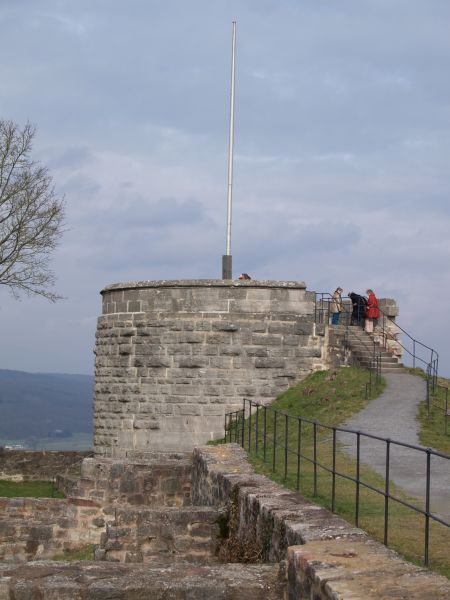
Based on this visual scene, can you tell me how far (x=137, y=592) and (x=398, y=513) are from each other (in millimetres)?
3040

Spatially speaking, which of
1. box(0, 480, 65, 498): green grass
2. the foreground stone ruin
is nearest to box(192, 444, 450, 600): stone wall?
the foreground stone ruin

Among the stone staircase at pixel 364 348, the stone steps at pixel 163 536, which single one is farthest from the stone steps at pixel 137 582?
the stone staircase at pixel 364 348

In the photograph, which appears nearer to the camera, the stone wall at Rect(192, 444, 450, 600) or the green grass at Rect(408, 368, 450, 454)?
the stone wall at Rect(192, 444, 450, 600)

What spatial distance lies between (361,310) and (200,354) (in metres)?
5.69

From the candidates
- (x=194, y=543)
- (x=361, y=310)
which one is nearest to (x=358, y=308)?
(x=361, y=310)

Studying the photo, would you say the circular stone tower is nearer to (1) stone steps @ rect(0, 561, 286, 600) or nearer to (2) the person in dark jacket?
(2) the person in dark jacket

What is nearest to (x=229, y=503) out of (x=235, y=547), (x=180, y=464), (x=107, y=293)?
(x=235, y=547)

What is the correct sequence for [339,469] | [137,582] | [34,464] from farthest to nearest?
[34,464] → [339,469] → [137,582]

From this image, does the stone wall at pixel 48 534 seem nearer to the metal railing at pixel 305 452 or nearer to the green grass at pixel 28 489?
the metal railing at pixel 305 452

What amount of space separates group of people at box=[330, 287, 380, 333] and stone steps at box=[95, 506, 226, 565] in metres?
14.6

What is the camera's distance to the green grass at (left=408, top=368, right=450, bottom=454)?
1595 centimetres

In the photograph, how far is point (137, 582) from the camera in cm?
739

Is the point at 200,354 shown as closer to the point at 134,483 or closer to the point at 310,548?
the point at 134,483

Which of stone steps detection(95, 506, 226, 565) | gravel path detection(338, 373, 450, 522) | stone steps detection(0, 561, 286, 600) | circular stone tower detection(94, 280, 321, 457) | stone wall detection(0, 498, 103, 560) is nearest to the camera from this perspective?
stone steps detection(0, 561, 286, 600)
